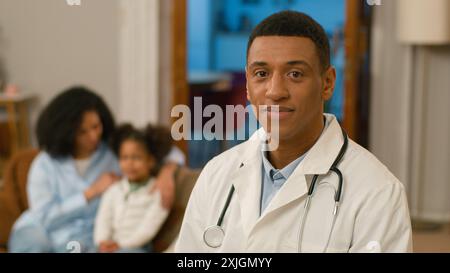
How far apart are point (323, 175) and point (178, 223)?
0.57 meters

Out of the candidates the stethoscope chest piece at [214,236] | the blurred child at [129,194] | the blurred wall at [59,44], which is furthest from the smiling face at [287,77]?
the blurred child at [129,194]

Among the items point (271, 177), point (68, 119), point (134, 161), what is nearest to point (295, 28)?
point (271, 177)

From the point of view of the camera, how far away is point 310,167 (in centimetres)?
72

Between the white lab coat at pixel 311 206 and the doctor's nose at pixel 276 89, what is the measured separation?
0.07 meters

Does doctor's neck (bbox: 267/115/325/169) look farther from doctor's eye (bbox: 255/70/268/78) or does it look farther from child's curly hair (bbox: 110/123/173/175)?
child's curly hair (bbox: 110/123/173/175)

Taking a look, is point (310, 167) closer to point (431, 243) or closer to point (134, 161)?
point (431, 243)

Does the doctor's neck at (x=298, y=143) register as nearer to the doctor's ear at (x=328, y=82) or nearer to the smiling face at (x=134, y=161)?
the doctor's ear at (x=328, y=82)

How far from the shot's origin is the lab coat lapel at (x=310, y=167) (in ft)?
2.35

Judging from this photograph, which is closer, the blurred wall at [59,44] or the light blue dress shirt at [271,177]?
the light blue dress shirt at [271,177]

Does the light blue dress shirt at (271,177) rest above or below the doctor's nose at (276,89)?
below

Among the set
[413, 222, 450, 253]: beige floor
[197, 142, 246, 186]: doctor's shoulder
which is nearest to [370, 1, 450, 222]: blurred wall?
[413, 222, 450, 253]: beige floor

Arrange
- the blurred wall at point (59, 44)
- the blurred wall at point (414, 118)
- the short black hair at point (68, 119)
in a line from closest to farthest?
the blurred wall at point (59, 44) → the blurred wall at point (414, 118) → the short black hair at point (68, 119)

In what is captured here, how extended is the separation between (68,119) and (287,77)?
0.94m

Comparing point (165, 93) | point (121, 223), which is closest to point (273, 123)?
point (121, 223)
